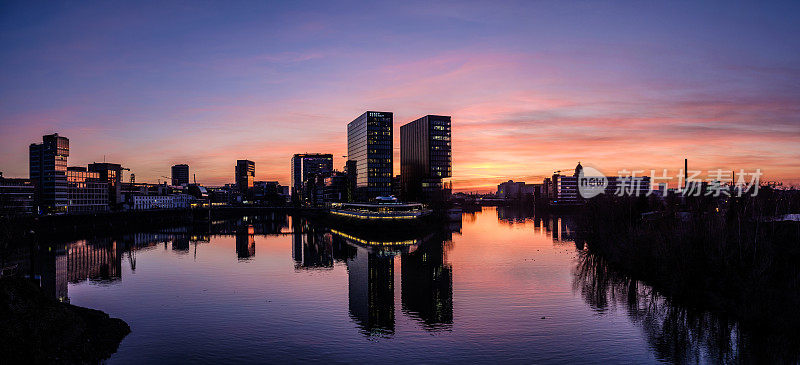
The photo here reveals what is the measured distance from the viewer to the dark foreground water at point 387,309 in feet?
111

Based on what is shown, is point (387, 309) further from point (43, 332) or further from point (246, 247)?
point (246, 247)

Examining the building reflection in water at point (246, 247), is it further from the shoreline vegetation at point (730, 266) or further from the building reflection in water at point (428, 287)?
the shoreline vegetation at point (730, 266)

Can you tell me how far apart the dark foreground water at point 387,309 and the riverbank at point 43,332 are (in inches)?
72.9

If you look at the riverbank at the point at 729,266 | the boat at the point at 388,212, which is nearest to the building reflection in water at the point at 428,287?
the riverbank at the point at 729,266

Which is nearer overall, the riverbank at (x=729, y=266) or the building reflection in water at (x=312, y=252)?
the riverbank at (x=729, y=266)

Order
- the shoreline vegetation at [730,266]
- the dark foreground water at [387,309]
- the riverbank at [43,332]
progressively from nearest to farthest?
the riverbank at [43,332], the dark foreground water at [387,309], the shoreline vegetation at [730,266]

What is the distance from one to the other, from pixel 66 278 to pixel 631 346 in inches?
2541

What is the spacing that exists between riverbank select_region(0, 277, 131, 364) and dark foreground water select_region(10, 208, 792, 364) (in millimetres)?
1852

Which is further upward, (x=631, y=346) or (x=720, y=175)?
(x=720, y=175)

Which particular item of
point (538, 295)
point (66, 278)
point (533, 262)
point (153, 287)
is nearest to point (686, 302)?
point (538, 295)

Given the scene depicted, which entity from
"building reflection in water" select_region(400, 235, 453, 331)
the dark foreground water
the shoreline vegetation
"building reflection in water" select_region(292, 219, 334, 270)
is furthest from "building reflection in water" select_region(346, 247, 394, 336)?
the shoreline vegetation

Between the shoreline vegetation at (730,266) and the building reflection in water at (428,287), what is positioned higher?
the shoreline vegetation at (730,266)

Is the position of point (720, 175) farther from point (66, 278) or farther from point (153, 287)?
point (66, 278)

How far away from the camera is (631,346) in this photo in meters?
35.0
